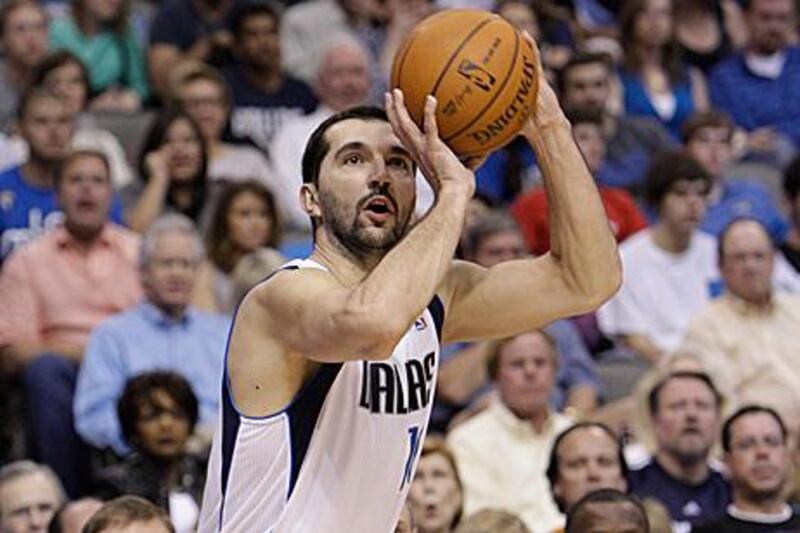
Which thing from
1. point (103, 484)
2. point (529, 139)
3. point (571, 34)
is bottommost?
point (103, 484)

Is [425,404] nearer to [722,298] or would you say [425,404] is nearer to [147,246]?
[147,246]

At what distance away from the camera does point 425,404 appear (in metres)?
5.57

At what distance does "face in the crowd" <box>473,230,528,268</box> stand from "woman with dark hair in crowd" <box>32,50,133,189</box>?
205cm

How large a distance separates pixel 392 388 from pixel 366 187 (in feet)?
1.67

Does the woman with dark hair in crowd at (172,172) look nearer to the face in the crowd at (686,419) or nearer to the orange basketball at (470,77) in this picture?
the face in the crowd at (686,419)

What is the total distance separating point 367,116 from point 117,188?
564cm

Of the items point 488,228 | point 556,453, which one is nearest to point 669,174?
point 488,228

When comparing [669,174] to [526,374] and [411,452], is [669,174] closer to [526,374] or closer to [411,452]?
[526,374]

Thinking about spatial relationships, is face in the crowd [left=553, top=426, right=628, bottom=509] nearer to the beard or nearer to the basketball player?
the basketball player

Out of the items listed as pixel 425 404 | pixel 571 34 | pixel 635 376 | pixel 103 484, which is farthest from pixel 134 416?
pixel 571 34

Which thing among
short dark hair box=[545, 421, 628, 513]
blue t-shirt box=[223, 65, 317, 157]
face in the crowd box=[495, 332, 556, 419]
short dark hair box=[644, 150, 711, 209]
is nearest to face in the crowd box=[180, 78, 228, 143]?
blue t-shirt box=[223, 65, 317, 157]

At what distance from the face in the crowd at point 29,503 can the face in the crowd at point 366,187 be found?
3220 mm

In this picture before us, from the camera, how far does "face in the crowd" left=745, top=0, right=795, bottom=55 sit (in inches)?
519

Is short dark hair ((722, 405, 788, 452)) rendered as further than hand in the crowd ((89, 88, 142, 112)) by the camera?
No
